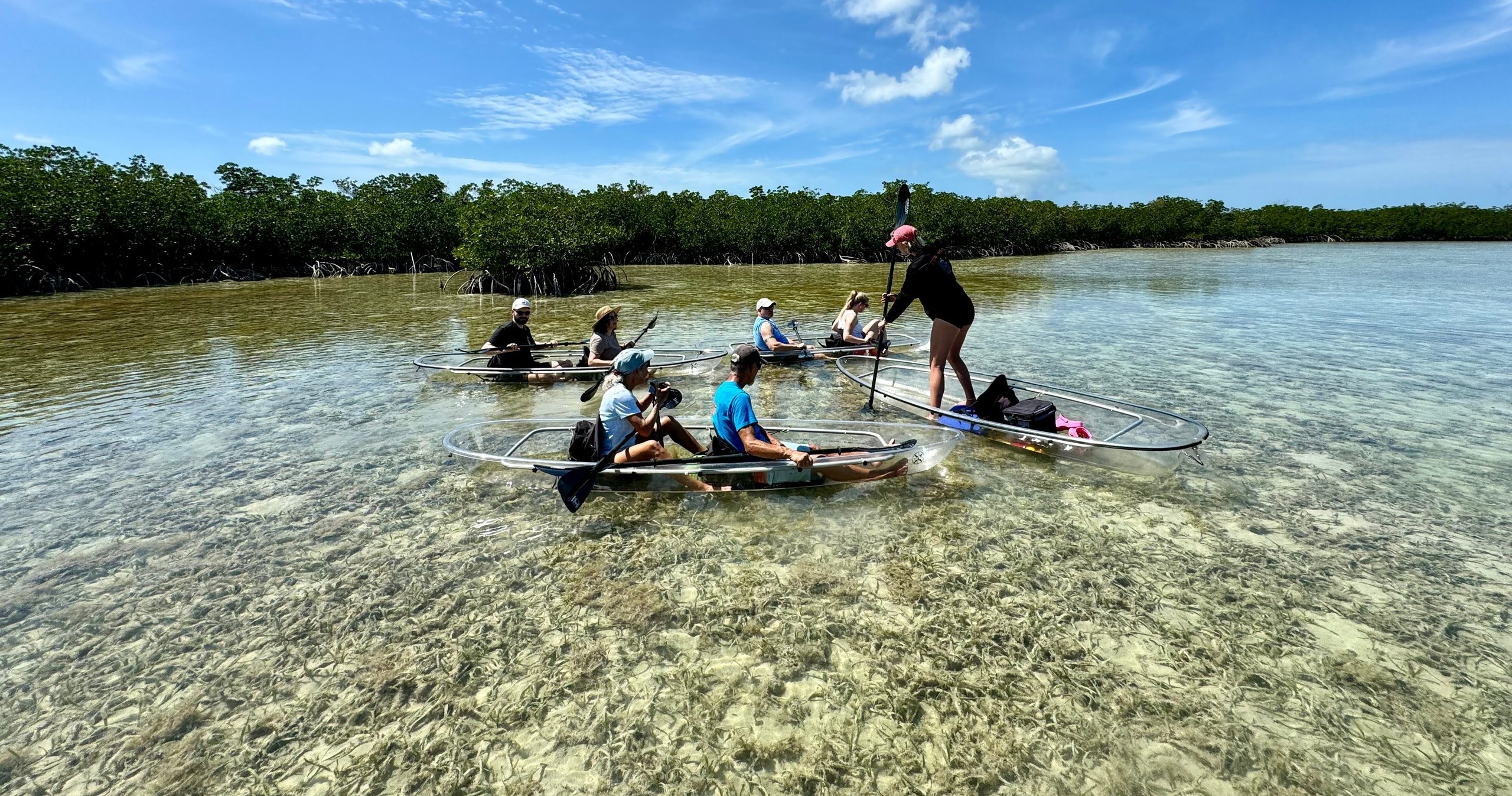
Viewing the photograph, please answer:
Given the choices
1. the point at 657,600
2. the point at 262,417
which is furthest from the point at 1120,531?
the point at 262,417

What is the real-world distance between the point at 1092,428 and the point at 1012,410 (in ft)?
4.69

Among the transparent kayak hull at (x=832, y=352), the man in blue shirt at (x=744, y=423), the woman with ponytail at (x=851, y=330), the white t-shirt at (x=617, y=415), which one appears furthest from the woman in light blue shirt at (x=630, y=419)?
the woman with ponytail at (x=851, y=330)

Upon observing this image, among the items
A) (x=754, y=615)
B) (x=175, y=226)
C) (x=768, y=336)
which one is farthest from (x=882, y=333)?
(x=175, y=226)

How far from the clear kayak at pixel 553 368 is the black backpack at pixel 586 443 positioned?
173 inches

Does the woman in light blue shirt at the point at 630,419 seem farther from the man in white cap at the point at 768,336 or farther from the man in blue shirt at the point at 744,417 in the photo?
the man in white cap at the point at 768,336

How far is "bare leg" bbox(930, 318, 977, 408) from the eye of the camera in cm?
771

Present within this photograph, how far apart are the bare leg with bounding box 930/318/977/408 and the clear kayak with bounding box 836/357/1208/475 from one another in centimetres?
21

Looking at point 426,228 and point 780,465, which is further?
point 426,228

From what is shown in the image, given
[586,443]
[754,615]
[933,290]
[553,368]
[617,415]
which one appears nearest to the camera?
[754,615]

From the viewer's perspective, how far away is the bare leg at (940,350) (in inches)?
304

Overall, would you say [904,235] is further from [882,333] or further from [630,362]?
[630,362]

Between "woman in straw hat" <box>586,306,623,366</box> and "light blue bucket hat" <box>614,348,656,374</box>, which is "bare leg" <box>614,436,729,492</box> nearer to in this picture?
"light blue bucket hat" <box>614,348,656,374</box>

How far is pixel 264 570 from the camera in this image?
5055 mm

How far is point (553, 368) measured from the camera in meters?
10.8
